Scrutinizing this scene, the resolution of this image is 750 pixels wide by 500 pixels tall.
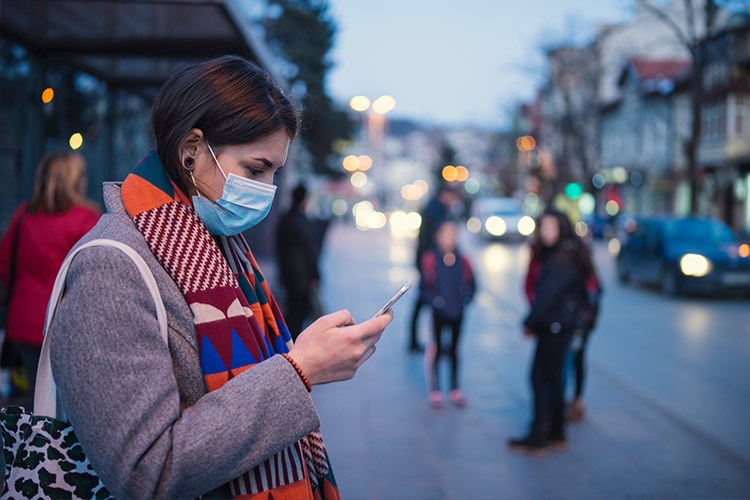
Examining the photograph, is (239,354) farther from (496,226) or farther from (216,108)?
(496,226)

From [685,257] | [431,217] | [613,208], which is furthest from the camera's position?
[613,208]

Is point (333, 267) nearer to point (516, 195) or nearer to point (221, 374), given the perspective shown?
point (221, 374)

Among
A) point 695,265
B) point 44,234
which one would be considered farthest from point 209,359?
point 695,265

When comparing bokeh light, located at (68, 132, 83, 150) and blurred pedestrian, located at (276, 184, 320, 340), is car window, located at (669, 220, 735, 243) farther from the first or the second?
bokeh light, located at (68, 132, 83, 150)

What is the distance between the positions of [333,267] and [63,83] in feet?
44.0

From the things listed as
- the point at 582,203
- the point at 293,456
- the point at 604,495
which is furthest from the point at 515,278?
the point at 582,203

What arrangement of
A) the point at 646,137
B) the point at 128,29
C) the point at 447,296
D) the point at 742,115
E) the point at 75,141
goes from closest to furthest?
the point at 447,296 → the point at 128,29 → the point at 75,141 → the point at 742,115 → the point at 646,137

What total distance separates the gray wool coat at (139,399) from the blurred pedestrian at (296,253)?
792 cm

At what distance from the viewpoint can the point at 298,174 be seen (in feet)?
177

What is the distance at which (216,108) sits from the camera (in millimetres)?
1683

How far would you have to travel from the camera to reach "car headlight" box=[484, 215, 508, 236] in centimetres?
3619

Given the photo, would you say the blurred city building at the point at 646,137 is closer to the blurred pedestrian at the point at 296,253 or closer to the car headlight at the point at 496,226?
the car headlight at the point at 496,226

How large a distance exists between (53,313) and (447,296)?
6206mm

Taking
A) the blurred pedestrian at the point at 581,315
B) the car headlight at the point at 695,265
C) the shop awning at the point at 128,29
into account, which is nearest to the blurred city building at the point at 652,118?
the car headlight at the point at 695,265
